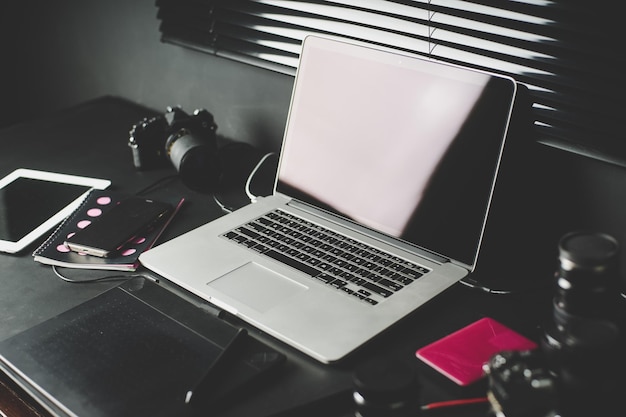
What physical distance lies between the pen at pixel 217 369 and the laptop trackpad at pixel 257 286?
8cm

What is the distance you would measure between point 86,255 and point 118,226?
0.08m

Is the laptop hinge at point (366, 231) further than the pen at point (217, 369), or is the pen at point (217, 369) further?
the laptop hinge at point (366, 231)

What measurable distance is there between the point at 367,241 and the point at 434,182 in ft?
0.46

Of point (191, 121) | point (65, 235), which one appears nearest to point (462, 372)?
point (65, 235)

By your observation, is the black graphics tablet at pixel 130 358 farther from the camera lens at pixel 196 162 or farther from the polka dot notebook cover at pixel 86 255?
the camera lens at pixel 196 162

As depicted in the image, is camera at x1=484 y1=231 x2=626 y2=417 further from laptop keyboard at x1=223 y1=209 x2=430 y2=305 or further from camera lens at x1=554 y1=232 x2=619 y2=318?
laptop keyboard at x1=223 y1=209 x2=430 y2=305

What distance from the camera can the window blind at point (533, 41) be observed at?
104 cm

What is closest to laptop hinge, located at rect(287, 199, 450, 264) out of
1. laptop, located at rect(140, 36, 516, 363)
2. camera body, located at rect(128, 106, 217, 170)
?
laptop, located at rect(140, 36, 516, 363)

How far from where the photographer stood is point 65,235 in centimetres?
120

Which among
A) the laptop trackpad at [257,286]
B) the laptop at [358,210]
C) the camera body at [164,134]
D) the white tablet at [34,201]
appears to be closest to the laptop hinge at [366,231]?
the laptop at [358,210]

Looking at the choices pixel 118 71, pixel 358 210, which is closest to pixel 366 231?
pixel 358 210

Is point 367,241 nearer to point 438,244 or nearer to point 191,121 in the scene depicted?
point 438,244

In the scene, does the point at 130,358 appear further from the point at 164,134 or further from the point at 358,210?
the point at 164,134

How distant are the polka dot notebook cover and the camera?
0.61 meters
